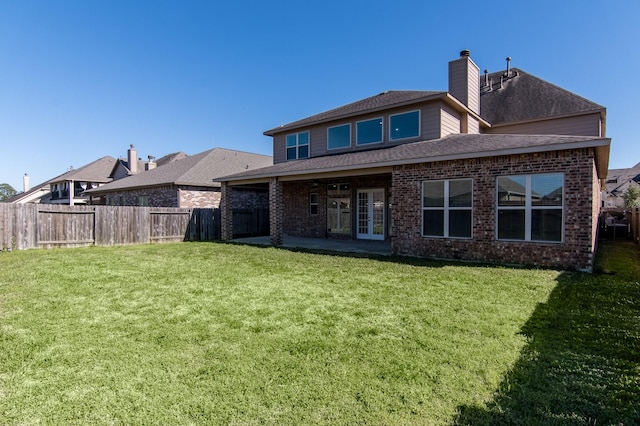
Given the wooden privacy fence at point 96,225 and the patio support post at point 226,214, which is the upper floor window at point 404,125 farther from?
the wooden privacy fence at point 96,225

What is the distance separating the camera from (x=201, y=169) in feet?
65.0

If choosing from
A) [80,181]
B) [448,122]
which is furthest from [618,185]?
[80,181]

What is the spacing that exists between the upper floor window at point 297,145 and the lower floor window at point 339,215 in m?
2.65

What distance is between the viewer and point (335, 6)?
13734 mm

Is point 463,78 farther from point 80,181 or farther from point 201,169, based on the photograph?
point 80,181

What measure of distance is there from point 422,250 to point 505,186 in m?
2.80

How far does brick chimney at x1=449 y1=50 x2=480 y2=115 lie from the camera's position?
1324 centimetres

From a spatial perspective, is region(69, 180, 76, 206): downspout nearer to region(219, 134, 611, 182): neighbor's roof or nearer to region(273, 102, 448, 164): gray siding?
region(273, 102, 448, 164): gray siding

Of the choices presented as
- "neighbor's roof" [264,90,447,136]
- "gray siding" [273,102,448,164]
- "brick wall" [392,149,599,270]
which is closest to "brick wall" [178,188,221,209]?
"neighbor's roof" [264,90,447,136]

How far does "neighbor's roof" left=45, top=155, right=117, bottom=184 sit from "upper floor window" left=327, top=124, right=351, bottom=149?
Result: 89.5 ft

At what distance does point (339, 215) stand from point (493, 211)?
7.78 meters

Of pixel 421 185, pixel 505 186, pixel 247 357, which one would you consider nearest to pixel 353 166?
pixel 421 185

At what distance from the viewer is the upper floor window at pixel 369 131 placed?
13.3 m

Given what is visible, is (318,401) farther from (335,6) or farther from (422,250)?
(335,6)
